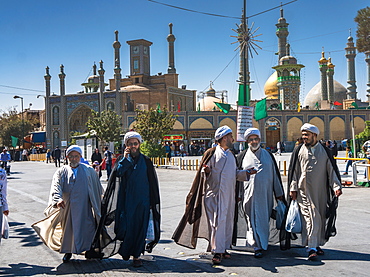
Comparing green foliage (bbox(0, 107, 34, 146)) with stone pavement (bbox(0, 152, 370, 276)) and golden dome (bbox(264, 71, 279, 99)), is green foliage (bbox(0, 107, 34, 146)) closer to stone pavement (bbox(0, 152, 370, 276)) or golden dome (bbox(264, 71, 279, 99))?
golden dome (bbox(264, 71, 279, 99))

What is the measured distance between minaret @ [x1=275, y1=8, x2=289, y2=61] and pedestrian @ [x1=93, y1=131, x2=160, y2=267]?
49923 mm

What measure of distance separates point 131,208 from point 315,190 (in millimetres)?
2135

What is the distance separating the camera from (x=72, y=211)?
15.7 feet

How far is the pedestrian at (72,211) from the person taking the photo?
4.76m

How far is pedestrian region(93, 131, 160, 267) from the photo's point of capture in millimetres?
4652

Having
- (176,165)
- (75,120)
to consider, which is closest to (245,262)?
(176,165)

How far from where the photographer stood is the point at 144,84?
49.1m

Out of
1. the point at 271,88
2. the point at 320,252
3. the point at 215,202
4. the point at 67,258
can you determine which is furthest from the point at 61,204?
the point at 271,88

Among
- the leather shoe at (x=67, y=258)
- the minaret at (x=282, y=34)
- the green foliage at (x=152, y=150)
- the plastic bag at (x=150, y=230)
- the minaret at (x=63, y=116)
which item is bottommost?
the leather shoe at (x=67, y=258)

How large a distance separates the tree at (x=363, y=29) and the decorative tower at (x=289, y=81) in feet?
103

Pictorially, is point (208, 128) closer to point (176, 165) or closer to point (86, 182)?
point (176, 165)

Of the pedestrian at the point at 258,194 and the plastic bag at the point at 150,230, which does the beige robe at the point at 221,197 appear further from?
the plastic bag at the point at 150,230

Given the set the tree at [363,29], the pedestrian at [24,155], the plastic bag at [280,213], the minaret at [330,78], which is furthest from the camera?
the minaret at [330,78]

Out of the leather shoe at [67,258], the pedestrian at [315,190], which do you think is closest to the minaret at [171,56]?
the pedestrian at [315,190]
